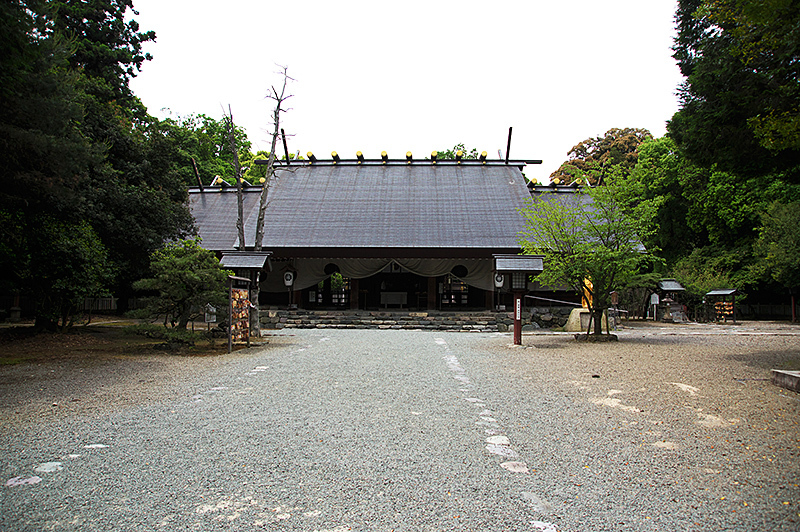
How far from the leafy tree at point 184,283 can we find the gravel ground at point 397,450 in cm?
213

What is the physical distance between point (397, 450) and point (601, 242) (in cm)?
1003

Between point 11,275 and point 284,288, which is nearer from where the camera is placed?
point 11,275

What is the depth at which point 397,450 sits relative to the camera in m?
3.68

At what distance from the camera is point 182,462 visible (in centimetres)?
340

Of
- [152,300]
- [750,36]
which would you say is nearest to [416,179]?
[152,300]

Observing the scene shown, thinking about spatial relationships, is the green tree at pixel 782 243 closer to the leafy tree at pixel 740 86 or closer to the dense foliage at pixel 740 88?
the dense foliage at pixel 740 88

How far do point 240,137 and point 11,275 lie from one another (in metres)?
26.5

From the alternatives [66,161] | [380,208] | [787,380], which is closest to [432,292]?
[380,208]

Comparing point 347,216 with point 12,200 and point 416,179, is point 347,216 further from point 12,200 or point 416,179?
point 12,200

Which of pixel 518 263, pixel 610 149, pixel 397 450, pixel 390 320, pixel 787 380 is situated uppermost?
pixel 610 149

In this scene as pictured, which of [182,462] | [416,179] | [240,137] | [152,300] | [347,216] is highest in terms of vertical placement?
[240,137]

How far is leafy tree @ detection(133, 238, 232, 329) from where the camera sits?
9180mm

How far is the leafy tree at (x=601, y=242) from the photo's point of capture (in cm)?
1166

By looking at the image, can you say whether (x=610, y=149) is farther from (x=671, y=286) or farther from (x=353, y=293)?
(x=353, y=293)
